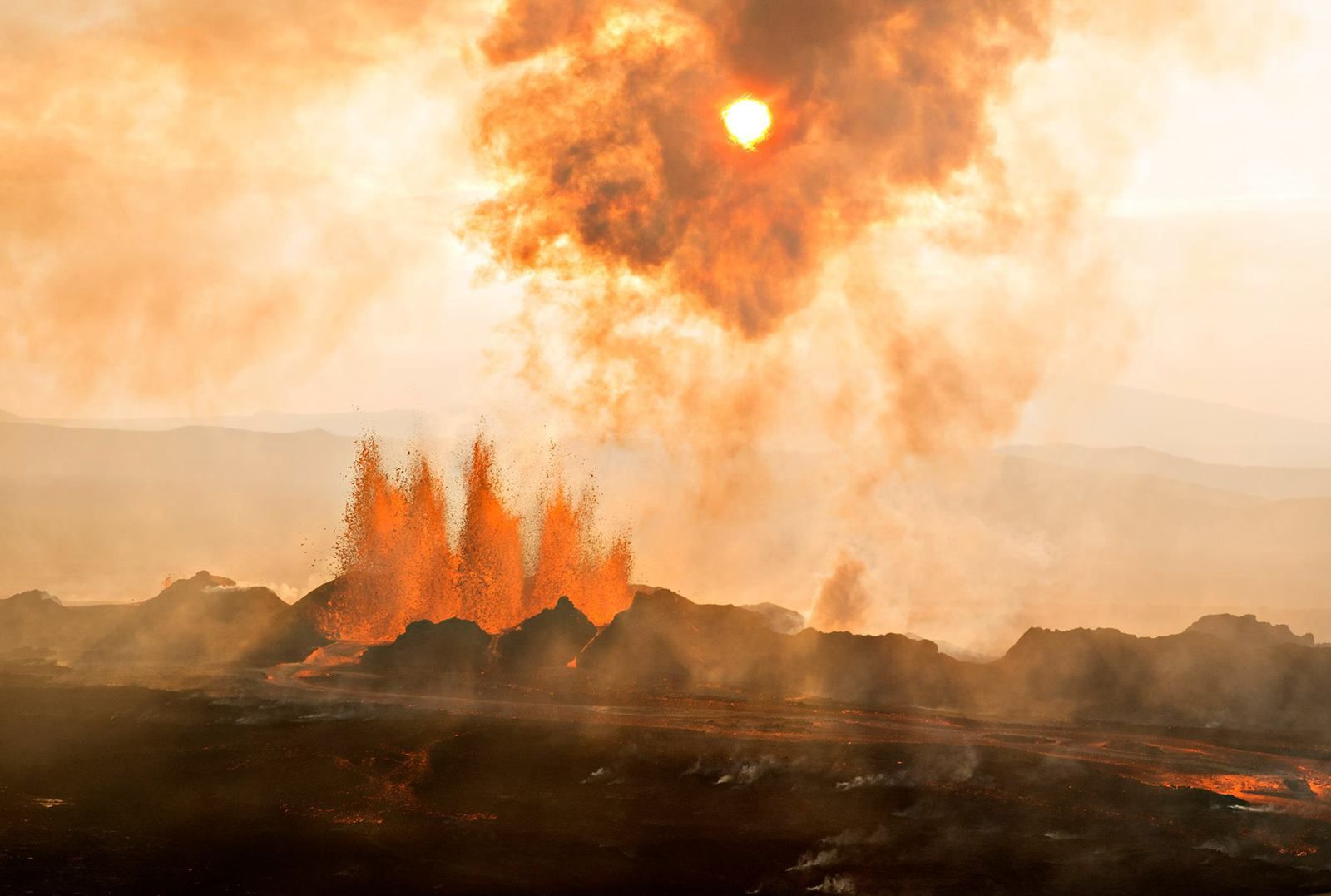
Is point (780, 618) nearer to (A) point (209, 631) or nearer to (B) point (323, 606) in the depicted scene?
(B) point (323, 606)

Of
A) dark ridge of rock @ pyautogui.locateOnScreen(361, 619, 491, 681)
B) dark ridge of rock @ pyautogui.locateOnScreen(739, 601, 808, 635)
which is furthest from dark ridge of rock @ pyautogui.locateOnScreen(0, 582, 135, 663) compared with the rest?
dark ridge of rock @ pyautogui.locateOnScreen(739, 601, 808, 635)

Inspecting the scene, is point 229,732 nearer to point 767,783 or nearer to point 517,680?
point 517,680

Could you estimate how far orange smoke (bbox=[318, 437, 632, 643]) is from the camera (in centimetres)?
7481

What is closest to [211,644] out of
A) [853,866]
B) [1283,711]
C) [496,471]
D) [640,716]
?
[496,471]

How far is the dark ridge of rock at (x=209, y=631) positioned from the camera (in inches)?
2739

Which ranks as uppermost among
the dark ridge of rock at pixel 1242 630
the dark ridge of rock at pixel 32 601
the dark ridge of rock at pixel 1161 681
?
the dark ridge of rock at pixel 32 601

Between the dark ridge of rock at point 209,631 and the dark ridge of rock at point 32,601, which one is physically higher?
the dark ridge of rock at point 32,601

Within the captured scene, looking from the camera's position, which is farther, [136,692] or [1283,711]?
[136,692]

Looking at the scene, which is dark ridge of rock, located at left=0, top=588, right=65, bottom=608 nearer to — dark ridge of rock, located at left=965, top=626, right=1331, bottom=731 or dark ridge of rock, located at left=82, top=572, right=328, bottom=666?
dark ridge of rock, located at left=82, top=572, right=328, bottom=666

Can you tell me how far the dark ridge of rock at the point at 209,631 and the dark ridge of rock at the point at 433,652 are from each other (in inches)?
253

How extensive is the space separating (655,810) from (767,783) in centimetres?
493

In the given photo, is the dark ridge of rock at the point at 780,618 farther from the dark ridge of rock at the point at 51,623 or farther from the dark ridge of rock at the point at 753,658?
the dark ridge of rock at the point at 51,623

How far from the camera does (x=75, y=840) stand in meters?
38.8

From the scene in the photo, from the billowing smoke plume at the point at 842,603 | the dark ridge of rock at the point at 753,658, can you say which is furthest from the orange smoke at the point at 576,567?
the billowing smoke plume at the point at 842,603
